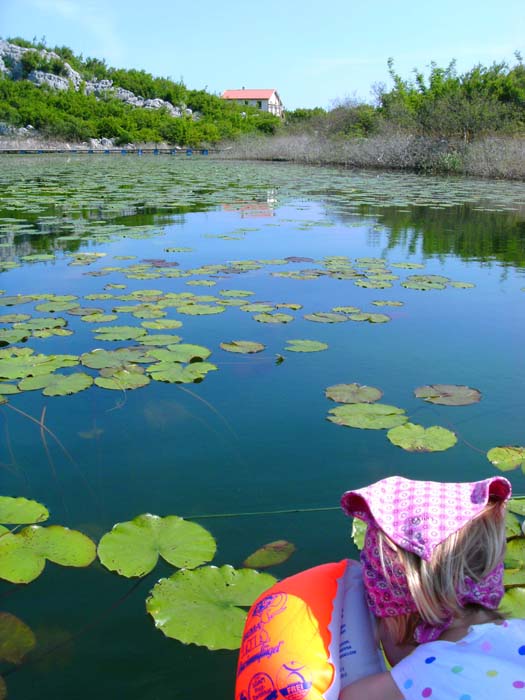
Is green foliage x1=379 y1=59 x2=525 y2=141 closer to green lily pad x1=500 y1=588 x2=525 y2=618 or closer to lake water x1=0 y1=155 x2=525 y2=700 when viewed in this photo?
lake water x1=0 y1=155 x2=525 y2=700

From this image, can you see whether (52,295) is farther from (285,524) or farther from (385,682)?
(385,682)

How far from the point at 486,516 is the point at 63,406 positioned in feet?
5.18

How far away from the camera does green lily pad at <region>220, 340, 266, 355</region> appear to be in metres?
2.60

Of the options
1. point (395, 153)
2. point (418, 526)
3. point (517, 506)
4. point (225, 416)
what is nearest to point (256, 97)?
point (395, 153)

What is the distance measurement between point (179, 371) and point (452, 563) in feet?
5.27

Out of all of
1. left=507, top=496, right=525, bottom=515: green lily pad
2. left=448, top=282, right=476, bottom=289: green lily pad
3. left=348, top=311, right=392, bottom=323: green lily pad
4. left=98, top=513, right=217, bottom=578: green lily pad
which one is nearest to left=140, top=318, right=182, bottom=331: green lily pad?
left=348, top=311, right=392, bottom=323: green lily pad

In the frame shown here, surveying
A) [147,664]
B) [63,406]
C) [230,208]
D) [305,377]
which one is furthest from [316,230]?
[147,664]

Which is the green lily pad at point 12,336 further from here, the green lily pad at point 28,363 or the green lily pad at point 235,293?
the green lily pad at point 235,293

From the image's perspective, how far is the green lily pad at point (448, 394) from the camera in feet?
7.09

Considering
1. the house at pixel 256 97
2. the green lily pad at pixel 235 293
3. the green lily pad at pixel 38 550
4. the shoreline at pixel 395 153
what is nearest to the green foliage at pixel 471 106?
the shoreline at pixel 395 153

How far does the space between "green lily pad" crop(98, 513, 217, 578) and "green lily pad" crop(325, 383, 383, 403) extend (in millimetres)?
872

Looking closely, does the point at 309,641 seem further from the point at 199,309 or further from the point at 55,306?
the point at 55,306

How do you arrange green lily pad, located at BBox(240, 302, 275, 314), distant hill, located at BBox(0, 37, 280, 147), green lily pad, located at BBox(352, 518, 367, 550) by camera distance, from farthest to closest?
distant hill, located at BBox(0, 37, 280, 147)
green lily pad, located at BBox(240, 302, 275, 314)
green lily pad, located at BBox(352, 518, 367, 550)

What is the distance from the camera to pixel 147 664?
1095mm
